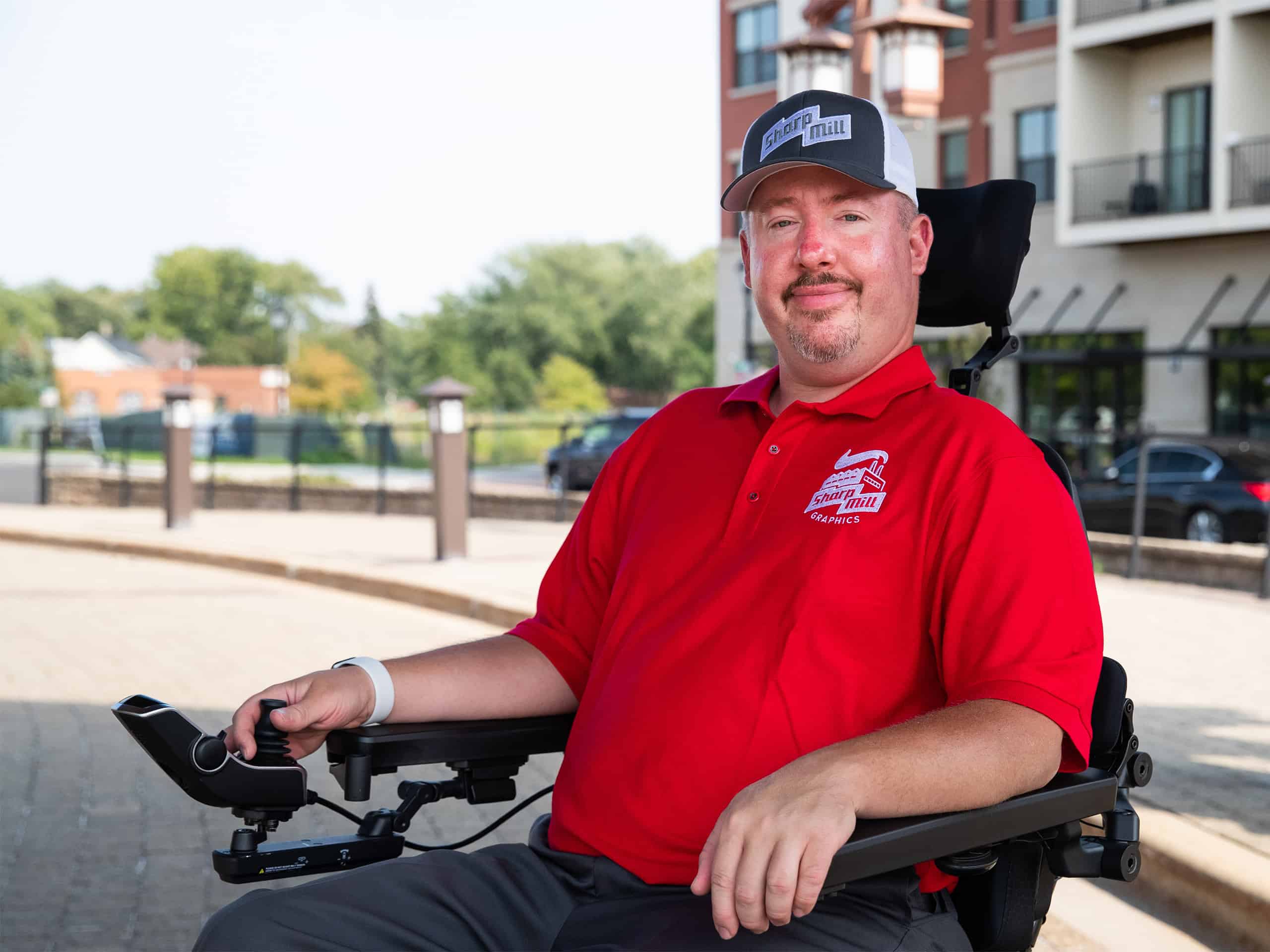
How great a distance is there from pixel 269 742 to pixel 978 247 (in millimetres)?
1624

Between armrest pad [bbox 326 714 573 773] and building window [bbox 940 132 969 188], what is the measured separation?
30.8 m

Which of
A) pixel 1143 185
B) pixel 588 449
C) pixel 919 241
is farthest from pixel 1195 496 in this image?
pixel 919 241

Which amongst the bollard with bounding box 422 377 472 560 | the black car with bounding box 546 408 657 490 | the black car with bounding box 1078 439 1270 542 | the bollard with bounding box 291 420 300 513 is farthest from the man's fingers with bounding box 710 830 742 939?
the black car with bounding box 546 408 657 490

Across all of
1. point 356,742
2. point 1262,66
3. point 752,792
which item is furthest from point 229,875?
point 1262,66

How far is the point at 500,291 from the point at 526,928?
288ft

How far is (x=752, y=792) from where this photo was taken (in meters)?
1.98

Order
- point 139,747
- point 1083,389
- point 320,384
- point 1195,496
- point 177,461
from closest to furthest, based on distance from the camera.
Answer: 1. point 139,747
2. point 177,461
3. point 1195,496
4. point 1083,389
5. point 320,384

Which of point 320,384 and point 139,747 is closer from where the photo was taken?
point 139,747

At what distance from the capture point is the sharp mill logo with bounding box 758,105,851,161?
260 cm

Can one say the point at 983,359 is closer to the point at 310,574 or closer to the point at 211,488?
the point at 310,574

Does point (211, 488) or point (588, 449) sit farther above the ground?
point (588, 449)

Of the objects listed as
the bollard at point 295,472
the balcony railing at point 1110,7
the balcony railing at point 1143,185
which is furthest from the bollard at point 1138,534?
the balcony railing at point 1110,7

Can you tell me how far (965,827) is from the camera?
6.82 feet

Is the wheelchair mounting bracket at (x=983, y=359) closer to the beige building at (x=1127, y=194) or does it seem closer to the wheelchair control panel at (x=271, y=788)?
the wheelchair control panel at (x=271, y=788)
